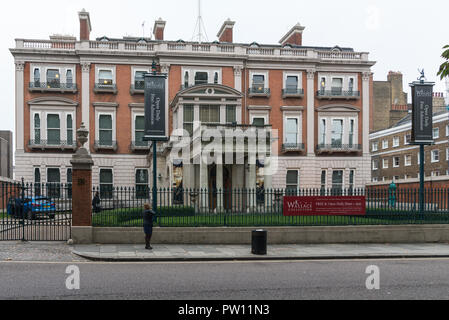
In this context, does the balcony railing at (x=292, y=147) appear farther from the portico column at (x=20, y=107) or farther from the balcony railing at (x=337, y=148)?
the portico column at (x=20, y=107)

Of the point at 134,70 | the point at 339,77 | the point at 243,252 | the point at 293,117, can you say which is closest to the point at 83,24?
the point at 134,70

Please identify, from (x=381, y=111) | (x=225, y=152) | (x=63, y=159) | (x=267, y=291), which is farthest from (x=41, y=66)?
(x=381, y=111)

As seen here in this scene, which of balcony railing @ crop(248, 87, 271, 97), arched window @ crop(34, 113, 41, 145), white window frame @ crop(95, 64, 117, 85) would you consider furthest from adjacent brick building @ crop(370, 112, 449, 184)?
arched window @ crop(34, 113, 41, 145)

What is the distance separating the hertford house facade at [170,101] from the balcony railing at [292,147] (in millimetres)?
95

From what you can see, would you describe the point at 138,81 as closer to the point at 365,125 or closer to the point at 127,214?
the point at 365,125

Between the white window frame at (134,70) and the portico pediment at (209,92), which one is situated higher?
the white window frame at (134,70)

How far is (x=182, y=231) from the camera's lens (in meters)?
17.7

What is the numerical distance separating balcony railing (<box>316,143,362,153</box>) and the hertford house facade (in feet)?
0.30

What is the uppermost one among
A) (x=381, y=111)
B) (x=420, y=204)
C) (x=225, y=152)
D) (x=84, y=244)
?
(x=381, y=111)

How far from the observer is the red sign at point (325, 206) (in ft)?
60.8

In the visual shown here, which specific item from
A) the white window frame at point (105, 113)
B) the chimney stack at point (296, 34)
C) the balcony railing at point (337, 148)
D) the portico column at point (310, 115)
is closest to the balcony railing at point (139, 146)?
the white window frame at point (105, 113)

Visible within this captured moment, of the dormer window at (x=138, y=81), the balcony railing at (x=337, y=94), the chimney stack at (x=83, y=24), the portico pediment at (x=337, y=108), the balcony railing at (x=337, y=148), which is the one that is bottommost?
the balcony railing at (x=337, y=148)

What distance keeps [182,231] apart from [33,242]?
539 cm

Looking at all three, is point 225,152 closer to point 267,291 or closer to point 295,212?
point 295,212
